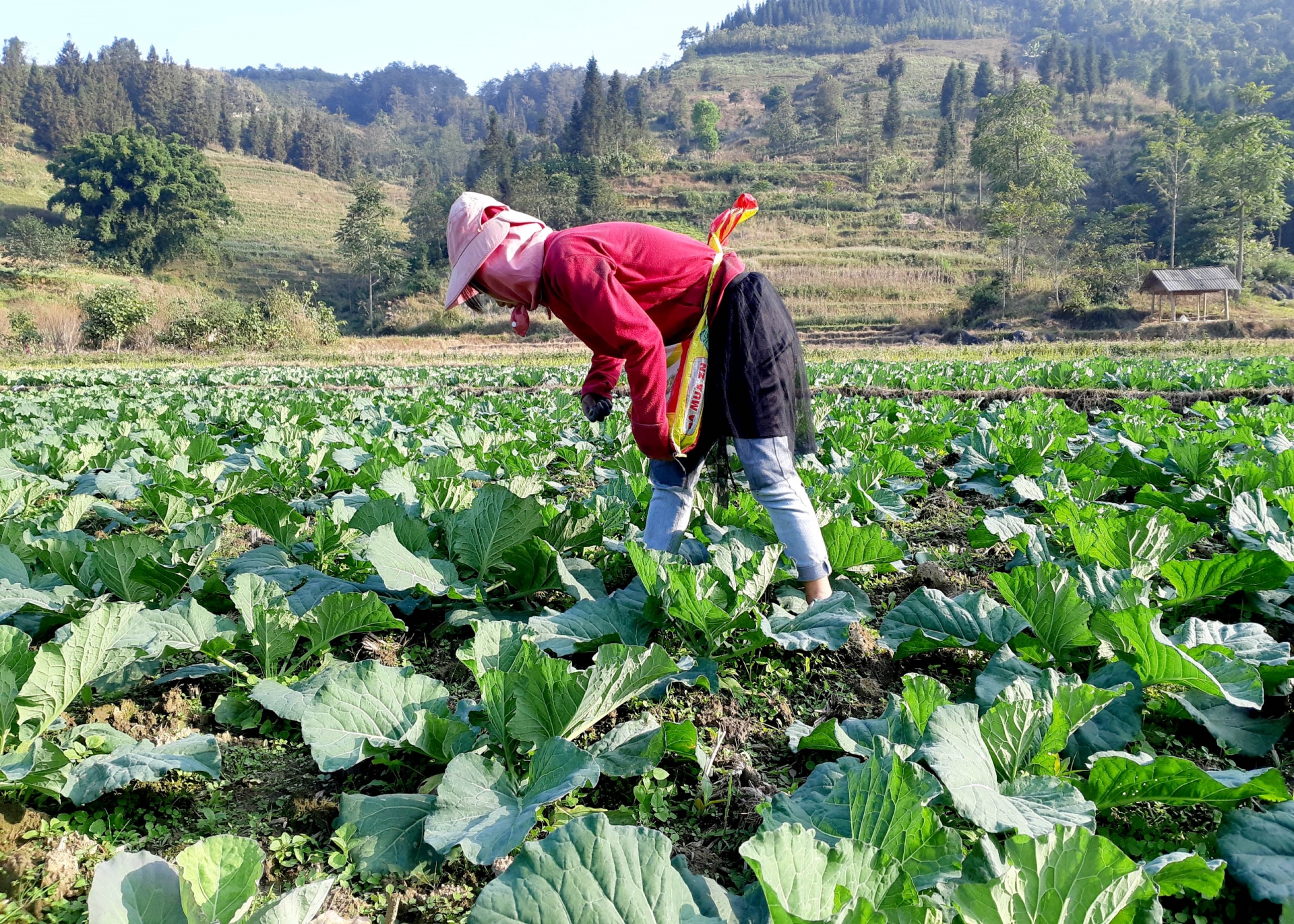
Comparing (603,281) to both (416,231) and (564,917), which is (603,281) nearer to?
(564,917)

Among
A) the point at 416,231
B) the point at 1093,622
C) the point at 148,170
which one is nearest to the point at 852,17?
the point at 416,231

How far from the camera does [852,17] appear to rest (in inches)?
6663

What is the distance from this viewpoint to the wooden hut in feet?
112

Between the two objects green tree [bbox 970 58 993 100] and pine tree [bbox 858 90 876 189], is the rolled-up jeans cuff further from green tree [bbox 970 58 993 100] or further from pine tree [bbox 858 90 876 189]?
Answer: green tree [bbox 970 58 993 100]

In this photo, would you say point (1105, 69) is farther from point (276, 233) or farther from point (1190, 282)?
point (276, 233)

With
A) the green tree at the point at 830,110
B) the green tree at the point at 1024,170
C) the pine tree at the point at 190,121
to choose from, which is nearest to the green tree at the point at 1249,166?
the green tree at the point at 1024,170

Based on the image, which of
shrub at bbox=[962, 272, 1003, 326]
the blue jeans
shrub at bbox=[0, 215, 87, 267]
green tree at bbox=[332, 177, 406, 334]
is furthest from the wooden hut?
shrub at bbox=[0, 215, 87, 267]

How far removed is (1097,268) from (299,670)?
4628 centimetres

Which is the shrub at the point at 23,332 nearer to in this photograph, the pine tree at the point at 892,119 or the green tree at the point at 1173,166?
the green tree at the point at 1173,166

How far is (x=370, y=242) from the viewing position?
158 feet

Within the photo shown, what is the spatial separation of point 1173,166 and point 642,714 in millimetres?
57552

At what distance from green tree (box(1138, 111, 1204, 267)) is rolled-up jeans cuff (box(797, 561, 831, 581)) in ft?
181

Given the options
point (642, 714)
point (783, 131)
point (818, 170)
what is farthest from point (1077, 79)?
point (642, 714)

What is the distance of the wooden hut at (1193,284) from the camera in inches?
1344
